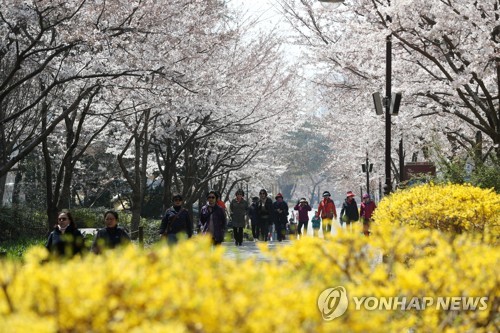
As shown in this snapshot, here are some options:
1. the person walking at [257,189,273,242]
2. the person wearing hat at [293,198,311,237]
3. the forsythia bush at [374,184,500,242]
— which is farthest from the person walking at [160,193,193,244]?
the person walking at [257,189,273,242]

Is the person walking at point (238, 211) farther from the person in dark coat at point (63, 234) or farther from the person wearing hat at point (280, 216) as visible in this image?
the person in dark coat at point (63, 234)

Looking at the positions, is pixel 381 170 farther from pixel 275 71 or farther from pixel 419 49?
pixel 419 49

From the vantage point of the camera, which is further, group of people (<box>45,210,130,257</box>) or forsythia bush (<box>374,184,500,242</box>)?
forsythia bush (<box>374,184,500,242</box>)

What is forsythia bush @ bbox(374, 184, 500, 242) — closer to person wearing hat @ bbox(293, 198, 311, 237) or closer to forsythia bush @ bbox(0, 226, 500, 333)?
forsythia bush @ bbox(0, 226, 500, 333)

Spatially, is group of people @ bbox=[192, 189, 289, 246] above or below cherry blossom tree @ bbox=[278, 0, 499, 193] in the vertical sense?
below

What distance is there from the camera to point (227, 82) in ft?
82.4

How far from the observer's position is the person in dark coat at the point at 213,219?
15180 millimetres

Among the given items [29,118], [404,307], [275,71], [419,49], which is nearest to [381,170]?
[275,71]

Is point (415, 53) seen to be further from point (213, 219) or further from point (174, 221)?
point (174, 221)

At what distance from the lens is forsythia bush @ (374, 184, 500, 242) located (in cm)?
1100

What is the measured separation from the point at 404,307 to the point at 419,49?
14.7 metres

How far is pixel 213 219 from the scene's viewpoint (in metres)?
15.3

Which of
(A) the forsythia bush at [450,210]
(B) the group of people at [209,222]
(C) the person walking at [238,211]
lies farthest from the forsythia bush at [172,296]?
(C) the person walking at [238,211]

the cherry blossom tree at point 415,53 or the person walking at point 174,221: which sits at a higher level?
the cherry blossom tree at point 415,53
